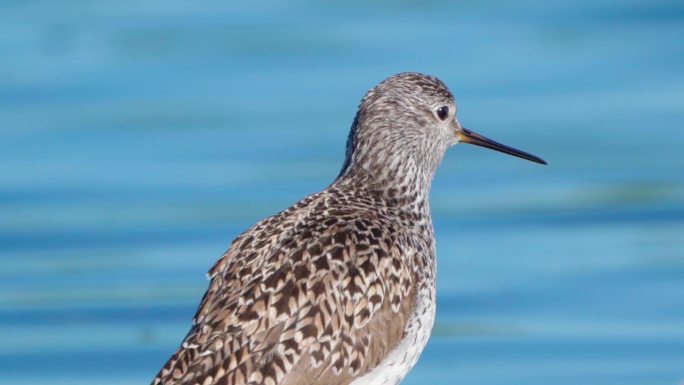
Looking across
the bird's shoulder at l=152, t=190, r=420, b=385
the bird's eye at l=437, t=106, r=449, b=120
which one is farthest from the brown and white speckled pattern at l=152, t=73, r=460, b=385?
the bird's eye at l=437, t=106, r=449, b=120

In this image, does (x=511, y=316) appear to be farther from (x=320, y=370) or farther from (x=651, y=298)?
(x=320, y=370)

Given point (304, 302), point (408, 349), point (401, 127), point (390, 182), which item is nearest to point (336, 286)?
point (304, 302)

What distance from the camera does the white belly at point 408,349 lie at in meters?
12.2

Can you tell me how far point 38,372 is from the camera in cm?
1478

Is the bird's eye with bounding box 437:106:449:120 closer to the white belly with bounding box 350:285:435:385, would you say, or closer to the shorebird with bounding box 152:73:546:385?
the shorebird with bounding box 152:73:546:385

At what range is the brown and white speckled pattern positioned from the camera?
38.2 feet

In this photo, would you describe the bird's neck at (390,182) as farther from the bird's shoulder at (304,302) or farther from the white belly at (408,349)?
the white belly at (408,349)

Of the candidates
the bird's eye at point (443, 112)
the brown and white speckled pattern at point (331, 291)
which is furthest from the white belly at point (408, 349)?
the bird's eye at point (443, 112)

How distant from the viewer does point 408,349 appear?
12.3 m

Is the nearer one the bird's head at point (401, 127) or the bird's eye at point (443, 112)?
the bird's head at point (401, 127)

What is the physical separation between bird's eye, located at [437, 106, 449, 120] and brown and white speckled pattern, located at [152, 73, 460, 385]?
32 centimetres

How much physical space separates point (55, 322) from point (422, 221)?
125 inches

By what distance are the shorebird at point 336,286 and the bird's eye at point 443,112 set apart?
0.67ft

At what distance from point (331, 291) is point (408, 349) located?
582mm
